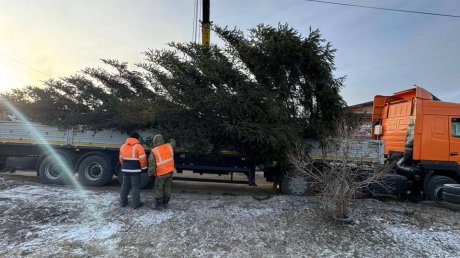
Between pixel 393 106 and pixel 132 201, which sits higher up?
pixel 393 106

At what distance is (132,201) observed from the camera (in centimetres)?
722

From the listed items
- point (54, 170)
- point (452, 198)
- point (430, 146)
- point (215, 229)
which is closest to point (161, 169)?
point (215, 229)

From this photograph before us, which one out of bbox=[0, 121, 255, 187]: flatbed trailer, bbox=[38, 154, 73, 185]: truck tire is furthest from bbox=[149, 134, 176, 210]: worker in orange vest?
bbox=[38, 154, 73, 185]: truck tire

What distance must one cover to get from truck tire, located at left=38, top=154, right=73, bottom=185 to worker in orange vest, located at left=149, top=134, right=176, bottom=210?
420 centimetres

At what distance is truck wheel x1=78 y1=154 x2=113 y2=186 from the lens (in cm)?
984

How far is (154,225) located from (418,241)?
4.67m

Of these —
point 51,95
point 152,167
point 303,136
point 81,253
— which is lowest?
point 81,253

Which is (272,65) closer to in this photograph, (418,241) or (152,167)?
(152,167)

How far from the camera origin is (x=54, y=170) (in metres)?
10.1

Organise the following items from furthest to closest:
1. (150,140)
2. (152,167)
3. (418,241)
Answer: (150,140) < (152,167) < (418,241)

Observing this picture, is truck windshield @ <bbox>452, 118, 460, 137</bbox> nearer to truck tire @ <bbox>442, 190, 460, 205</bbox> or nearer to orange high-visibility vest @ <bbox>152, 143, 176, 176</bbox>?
truck tire @ <bbox>442, 190, 460, 205</bbox>

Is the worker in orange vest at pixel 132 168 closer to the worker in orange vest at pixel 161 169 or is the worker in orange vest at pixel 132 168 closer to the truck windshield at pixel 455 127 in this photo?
the worker in orange vest at pixel 161 169

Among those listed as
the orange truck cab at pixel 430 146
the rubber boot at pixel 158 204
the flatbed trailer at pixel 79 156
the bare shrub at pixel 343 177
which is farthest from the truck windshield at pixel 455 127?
the rubber boot at pixel 158 204

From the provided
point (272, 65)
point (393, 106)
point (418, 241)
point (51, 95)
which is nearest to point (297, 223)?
point (418, 241)
